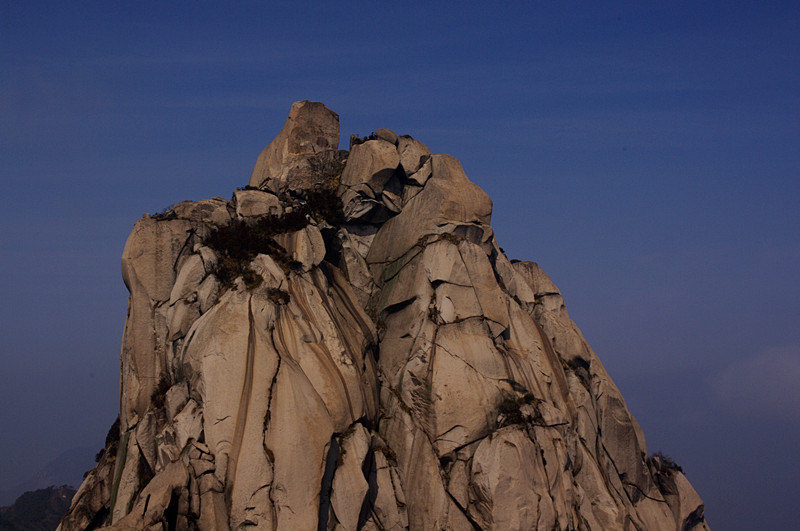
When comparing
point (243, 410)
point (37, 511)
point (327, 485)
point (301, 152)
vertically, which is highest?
point (301, 152)

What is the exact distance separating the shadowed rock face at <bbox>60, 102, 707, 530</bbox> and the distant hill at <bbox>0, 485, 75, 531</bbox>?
108 meters

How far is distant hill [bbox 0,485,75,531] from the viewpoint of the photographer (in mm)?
134125

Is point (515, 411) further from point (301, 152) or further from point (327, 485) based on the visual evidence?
point (301, 152)

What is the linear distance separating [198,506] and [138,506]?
93.6 inches

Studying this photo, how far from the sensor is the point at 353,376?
120ft

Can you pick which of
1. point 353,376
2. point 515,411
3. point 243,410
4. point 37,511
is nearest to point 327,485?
point 243,410

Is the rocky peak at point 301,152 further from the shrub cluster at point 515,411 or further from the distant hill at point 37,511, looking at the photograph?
the distant hill at point 37,511

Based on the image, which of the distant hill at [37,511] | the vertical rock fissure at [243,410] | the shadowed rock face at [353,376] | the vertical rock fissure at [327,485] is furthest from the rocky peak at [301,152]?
the distant hill at [37,511]

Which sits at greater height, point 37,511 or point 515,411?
point 515,411

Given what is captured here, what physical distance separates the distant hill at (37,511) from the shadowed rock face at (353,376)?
108 m

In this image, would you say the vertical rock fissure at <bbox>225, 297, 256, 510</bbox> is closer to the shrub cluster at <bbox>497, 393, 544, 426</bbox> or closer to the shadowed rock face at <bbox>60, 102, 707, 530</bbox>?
the shadowed rock face at <bbox>60, 102, 707, 530</bbox>

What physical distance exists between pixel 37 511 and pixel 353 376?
416 ft

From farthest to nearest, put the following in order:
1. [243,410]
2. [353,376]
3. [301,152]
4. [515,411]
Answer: [301,152] < [515,411] < [353,376] < [243,410]

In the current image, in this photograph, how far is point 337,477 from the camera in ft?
110
